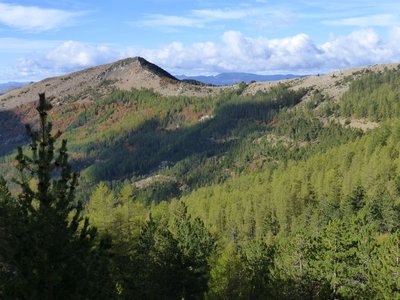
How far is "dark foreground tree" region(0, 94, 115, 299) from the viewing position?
1595 cm

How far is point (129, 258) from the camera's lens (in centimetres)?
4938

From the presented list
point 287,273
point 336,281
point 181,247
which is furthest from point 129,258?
point 336,281

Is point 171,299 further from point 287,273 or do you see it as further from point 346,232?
point 346,232

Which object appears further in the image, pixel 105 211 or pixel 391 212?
pixel 391 212

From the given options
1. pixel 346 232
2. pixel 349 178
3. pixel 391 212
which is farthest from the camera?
pixel 349 178

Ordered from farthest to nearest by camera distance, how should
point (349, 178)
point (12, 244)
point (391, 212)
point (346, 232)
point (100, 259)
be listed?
point (349, 178) < point (391, 212) < point (346, 232) < point (100, 259) < point (12, 244)

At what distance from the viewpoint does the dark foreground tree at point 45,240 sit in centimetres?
1595

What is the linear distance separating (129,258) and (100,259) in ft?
109

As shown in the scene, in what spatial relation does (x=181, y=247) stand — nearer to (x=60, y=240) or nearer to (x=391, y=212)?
(x=60, y=240)

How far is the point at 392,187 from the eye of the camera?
96.1 metres

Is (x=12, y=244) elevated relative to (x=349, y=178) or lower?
elevated

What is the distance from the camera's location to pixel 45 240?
16.2 metres


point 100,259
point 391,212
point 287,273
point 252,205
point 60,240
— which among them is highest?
point 60,240

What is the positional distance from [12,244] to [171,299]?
32.5 meters
